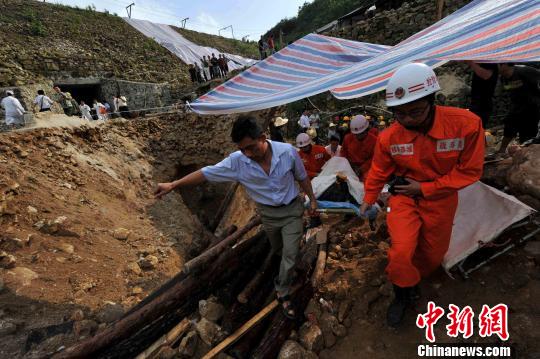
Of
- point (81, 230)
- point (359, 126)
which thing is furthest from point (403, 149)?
point (81, 230)

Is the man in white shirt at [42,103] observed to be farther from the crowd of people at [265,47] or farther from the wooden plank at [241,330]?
the crowd of people at [265,47]

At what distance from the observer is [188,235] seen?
789 centimetres

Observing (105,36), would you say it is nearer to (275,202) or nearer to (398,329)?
(275,202)

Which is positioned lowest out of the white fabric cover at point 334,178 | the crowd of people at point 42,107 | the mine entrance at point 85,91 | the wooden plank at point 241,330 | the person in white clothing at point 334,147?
the wooden plank at point 241,330

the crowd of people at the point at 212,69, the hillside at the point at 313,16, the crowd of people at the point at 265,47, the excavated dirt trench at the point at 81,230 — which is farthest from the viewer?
the hillside at the point at 313,16

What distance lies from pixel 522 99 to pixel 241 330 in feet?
14.6

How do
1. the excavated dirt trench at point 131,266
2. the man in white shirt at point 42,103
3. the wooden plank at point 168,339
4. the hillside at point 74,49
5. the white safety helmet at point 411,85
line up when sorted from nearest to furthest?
the white safety helmet at point 411,85
the excavated dirt trench at point 131,266
the wooden plank at point 168,339
the man in white shirt at point 42,103
the hillside at point 74,49

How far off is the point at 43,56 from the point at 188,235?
12.7 meters

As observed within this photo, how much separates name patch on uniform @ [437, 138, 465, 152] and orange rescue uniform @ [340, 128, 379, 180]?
2486 millimetres

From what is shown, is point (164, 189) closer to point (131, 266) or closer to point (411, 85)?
point (411, 85)

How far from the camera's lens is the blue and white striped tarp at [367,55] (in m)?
2.19

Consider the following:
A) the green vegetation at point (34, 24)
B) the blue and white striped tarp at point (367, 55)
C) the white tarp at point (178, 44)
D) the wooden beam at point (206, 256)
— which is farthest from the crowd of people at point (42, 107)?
the white tarp at point (178, 44)

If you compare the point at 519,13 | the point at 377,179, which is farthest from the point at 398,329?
the point at 519,13

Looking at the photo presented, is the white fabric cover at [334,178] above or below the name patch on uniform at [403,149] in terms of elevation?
below
